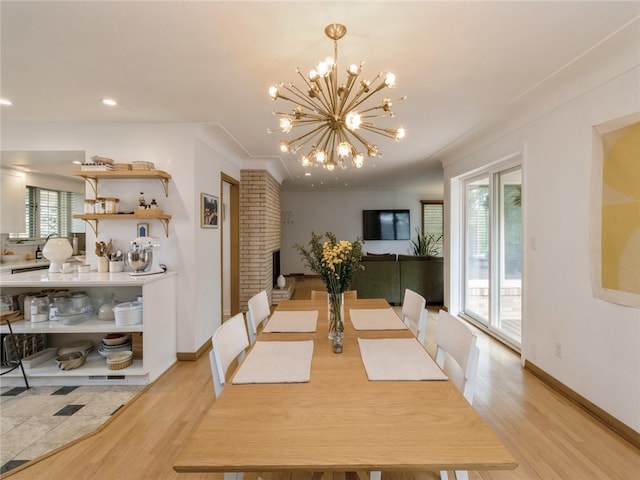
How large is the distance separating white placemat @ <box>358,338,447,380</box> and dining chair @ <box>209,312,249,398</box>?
0.66 meters

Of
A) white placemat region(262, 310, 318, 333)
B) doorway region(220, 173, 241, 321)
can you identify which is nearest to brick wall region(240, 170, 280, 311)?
doorway region(220, 173, 241, 321)

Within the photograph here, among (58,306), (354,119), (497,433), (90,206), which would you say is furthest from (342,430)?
(90,206)

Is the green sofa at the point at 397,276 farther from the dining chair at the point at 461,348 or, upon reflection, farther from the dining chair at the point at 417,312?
the dining chair at the point at 461,348

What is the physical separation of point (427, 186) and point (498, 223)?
176 inches

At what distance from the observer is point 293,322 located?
204cm

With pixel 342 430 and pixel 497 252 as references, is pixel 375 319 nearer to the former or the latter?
pixel 342 430

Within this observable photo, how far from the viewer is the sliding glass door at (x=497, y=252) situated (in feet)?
11.5

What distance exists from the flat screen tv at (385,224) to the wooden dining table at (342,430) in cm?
750

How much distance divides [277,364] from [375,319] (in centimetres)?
91

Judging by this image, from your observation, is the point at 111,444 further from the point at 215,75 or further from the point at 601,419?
the point at 601,419

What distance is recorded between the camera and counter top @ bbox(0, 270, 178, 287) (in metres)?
2.47

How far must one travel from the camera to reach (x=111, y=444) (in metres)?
1.93

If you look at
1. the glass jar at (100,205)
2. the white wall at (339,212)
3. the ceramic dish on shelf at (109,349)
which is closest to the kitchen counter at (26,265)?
the glass jar at (100,205)

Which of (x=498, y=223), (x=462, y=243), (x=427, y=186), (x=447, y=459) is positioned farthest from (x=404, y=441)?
(x=427, y=186)
